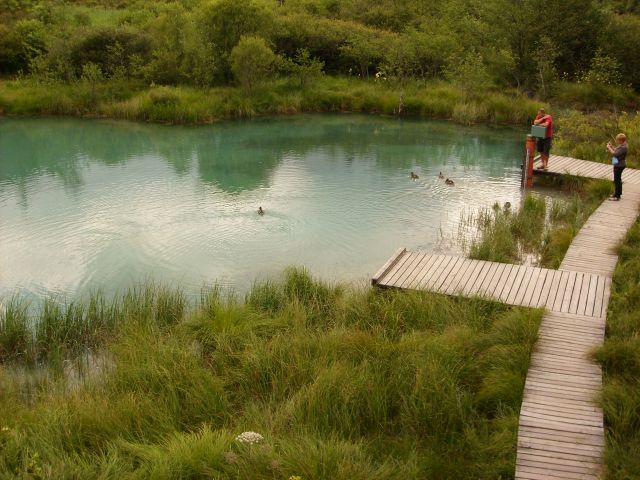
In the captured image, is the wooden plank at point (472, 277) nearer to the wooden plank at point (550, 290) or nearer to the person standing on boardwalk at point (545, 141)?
the wooden plank at point (550, 290)

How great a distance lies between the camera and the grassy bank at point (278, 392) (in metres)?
5.36

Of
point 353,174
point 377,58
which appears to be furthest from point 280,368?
point 377,58

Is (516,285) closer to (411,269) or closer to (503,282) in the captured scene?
(503,282)

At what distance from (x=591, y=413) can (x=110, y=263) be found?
7825 mm

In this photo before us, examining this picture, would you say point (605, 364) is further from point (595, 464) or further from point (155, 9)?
point (155, 9)

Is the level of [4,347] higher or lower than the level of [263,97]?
lower

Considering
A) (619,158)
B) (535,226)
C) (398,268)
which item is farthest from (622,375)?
(619,158)

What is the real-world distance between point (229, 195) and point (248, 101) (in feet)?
30.2

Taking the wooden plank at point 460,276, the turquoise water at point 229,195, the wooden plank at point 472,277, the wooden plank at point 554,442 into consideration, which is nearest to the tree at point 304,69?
the turquoise water at point 229,195

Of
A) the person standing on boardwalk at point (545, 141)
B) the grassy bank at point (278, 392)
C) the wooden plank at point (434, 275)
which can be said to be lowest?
the grassy bank at point (278, 392)

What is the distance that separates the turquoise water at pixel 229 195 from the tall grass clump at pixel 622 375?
3614 millimetres

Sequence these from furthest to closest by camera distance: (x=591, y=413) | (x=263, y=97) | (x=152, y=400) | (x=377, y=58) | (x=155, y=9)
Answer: (x=155, y=9), (x=377, y=58), (x=263, y=97), (x=152, y=400), (x=591, y=413)

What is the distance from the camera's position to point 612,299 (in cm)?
829

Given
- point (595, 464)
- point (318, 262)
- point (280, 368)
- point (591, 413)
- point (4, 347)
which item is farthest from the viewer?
point (318, 262)
